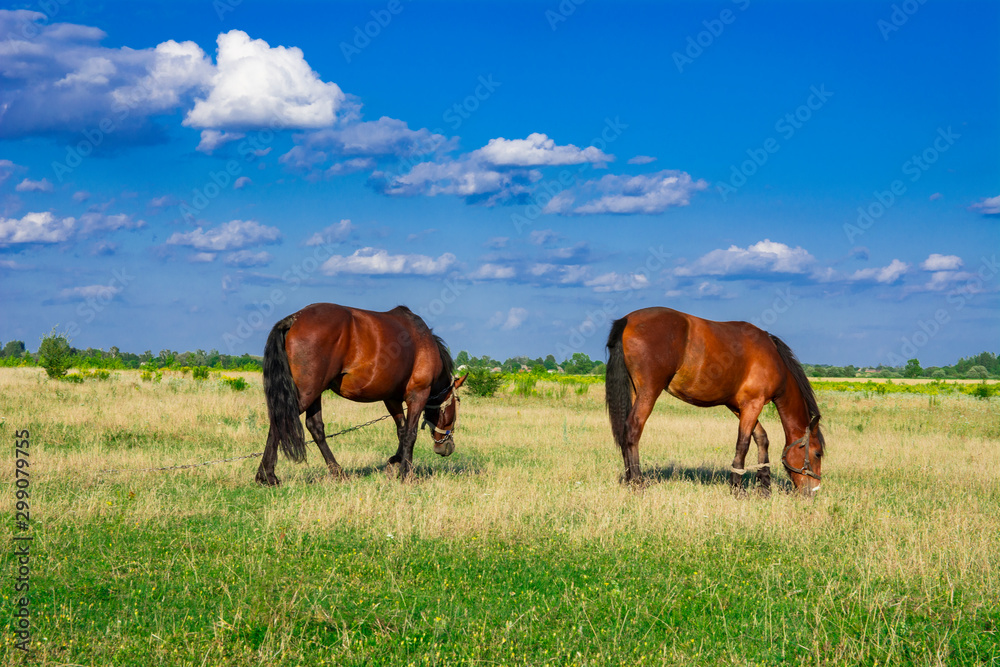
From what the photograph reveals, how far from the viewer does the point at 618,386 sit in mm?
9742

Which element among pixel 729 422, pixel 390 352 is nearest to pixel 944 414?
pixel 729 422

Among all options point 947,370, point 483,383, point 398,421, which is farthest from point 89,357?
point 947,370

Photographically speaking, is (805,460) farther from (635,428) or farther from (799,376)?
(635,428)

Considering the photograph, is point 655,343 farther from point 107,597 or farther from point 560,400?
point 560,400

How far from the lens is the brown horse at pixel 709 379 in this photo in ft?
31.4

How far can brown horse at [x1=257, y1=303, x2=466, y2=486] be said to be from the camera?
917 centimetres

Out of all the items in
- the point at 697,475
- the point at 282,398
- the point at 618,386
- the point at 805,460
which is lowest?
the point at 697,475

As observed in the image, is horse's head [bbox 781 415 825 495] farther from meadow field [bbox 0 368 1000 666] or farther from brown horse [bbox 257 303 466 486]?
brown horse [bbox 257 303 466 486]

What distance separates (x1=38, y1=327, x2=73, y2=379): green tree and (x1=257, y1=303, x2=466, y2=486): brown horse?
23713 millimetres

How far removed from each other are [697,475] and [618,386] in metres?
2.50

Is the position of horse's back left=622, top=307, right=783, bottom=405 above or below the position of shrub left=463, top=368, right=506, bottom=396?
above

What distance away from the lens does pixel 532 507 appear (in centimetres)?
778

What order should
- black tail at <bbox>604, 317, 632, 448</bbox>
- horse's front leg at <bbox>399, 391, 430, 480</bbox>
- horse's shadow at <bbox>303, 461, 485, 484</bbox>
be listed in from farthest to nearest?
horse's front leg at <bbox>399, 391, 430, 480</bbox> < horse's shadow at <bbox>303, 461, 485, 484</bbox> < black tail at <bbox>604, 317, 632, 448</bbox>

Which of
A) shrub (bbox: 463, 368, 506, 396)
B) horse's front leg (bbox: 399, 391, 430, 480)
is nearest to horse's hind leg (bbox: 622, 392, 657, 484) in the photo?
horse's front leg (bbox: 399, 391, 430, 480)
